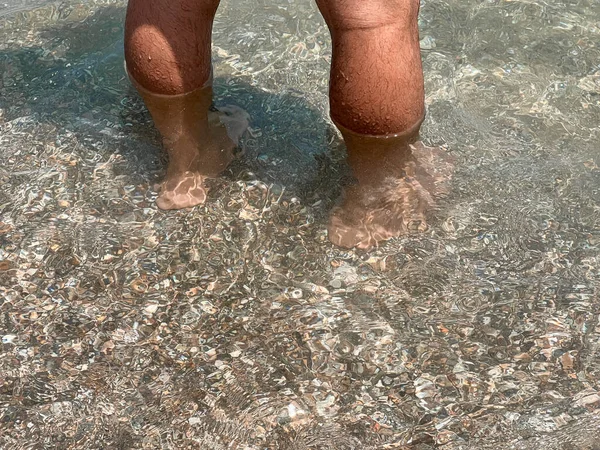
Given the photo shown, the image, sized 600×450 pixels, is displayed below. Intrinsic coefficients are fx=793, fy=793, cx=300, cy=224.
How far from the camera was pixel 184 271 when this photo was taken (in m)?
2.33

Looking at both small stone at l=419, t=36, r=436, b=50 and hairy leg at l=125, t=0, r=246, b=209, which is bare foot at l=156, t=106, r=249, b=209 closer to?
hairy leg at l=125, t=0, r=246, b=209

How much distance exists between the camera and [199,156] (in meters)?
2.72

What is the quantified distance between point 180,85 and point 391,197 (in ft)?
3.02

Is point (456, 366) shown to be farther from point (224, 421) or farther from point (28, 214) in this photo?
point (28, 214)

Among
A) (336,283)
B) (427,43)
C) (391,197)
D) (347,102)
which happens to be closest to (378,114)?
(347,102)

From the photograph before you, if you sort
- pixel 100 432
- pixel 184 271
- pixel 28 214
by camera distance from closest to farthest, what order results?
pixel 100 432 → pixel 184 271 → pixel 28 214

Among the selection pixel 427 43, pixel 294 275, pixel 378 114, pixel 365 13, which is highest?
pixel 365 13

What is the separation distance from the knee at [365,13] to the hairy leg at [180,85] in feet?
1.73

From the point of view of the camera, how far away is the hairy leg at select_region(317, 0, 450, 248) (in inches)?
90.5

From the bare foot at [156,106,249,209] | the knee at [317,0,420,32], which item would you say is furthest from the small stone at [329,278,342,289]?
the knee at [317,0,420,32]

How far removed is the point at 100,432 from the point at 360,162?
1222 millimetres

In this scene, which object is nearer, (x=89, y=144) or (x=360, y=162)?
(x=360, y=162)

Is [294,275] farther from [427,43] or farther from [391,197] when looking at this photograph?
[427,43]

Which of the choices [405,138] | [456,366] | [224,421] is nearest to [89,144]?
[405,138]
